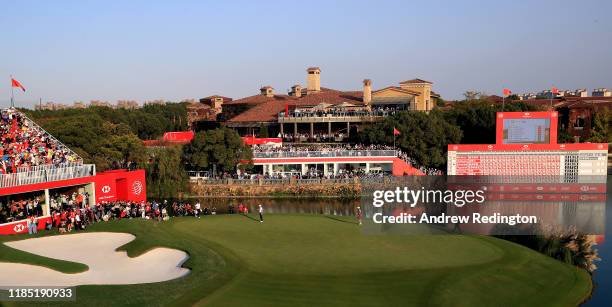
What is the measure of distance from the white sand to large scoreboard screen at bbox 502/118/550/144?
28813 mm

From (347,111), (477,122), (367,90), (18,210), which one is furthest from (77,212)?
(367,90)

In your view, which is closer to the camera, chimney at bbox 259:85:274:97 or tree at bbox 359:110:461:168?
tree at bbox 359:110:461:168

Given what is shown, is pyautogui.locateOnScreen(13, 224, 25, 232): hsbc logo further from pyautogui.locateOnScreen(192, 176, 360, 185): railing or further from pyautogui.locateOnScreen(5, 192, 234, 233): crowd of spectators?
pyautogui.locateOnScreen(192, 176, 360, 185): railing

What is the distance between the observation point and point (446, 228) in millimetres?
28203

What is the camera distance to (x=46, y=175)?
102ft

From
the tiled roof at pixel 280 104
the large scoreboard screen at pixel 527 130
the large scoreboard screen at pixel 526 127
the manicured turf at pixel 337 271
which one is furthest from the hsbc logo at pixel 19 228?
the tiled roof at pixel 280 104

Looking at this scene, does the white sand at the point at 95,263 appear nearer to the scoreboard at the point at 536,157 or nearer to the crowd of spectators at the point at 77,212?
the crowd of spectators at the point at 77,212

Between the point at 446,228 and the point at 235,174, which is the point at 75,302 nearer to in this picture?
the point at 446,228

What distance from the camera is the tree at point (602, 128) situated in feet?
242

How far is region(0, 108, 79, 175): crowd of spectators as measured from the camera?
113 feet

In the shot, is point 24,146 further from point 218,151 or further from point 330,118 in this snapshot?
point 330,118

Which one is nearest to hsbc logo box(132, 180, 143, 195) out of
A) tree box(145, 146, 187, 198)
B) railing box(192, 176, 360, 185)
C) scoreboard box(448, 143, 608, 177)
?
tree box(145, 146, 187, 198)

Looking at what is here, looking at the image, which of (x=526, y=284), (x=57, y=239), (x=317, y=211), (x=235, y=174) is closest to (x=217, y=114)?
(x=235, y=174)

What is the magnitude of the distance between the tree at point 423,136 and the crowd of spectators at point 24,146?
109ft
